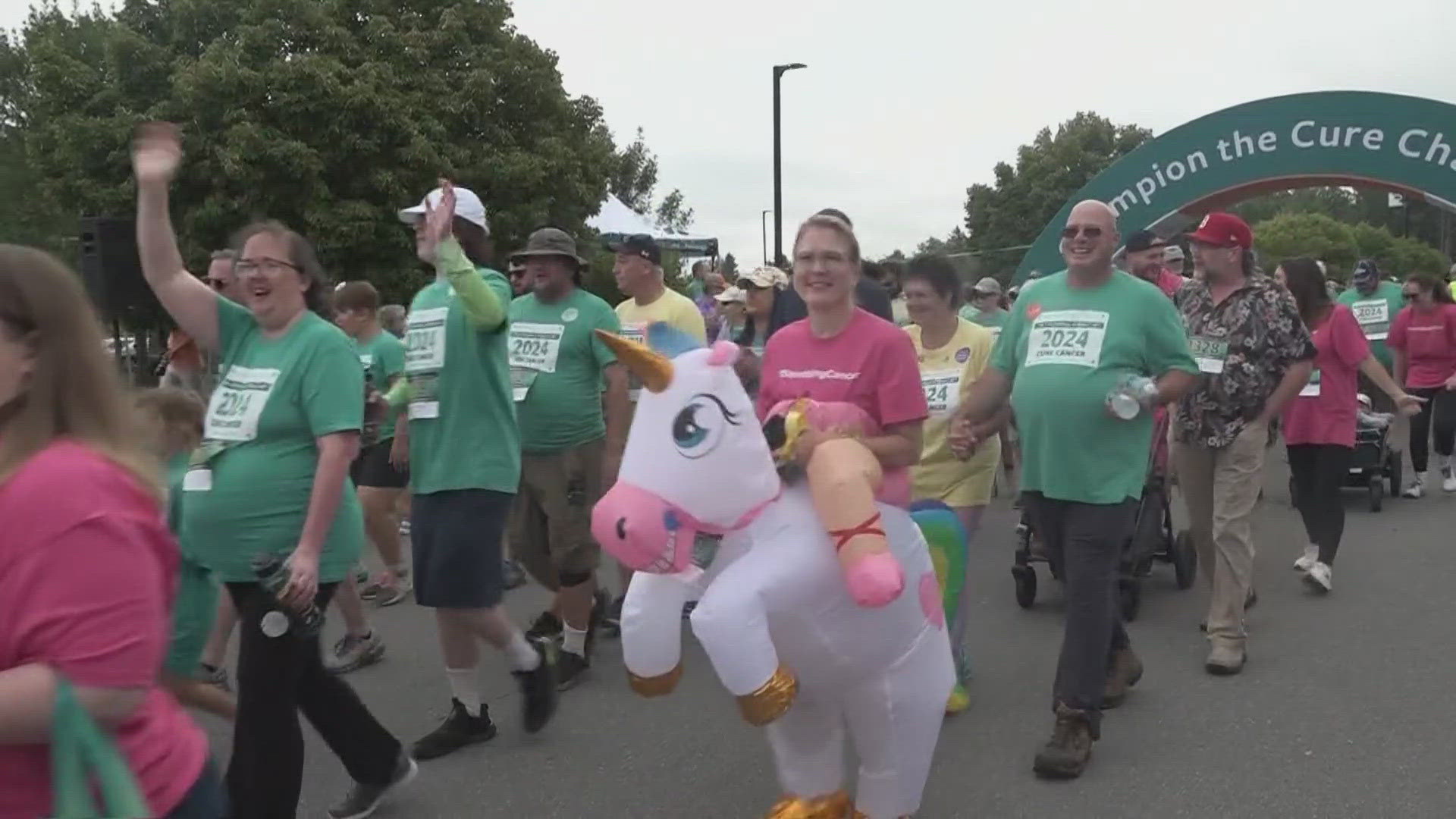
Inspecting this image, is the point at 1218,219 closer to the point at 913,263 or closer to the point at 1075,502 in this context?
the point at 913,263

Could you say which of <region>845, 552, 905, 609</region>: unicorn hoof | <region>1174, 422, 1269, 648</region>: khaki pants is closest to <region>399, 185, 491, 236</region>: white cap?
<region>845, 552, 905, 609</region>: unicorn hoof

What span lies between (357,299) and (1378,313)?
327 inches

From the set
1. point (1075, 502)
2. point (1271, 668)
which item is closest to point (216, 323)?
point (1075, 502)

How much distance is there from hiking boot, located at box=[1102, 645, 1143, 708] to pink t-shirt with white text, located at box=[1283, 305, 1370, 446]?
2.41 meters

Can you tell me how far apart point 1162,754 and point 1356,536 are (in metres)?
4.66

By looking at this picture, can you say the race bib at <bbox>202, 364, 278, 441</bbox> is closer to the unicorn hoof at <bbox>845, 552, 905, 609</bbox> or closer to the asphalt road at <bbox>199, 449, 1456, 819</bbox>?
the asphalt road at <bbox>199, 449, 1456, 819</bbox>

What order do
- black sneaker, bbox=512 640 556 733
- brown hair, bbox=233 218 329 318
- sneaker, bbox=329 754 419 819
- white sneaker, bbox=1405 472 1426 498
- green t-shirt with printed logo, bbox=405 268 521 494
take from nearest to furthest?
brown hair, bbox=233 218 329 318 → sneaker, bbox=329 754 419 819 → green t-shirt with printed logo, bbox=405 268 521 494 → black sneaker, bbox=512 640 556 733 → white sneaker, bbox=1405 472 1426 498

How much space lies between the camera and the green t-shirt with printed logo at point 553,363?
5352 mm

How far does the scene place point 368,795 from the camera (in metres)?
4.00

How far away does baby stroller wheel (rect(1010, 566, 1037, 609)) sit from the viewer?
21.4 ft

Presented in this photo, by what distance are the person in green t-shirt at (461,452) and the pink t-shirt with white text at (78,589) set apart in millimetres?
2485

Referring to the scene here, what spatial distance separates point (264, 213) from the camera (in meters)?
23.6

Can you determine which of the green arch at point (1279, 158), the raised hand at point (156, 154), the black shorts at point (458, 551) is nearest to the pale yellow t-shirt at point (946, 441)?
the black shorts at point (458, 551)

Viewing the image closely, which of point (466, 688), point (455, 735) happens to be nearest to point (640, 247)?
point (466, 688)
